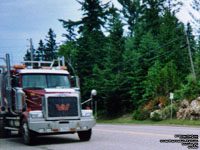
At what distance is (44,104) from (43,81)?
5.60 ft

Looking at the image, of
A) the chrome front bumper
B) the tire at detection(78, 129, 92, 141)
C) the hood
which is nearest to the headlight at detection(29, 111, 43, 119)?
the chrome front bumper

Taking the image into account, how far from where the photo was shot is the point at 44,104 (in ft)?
43.9

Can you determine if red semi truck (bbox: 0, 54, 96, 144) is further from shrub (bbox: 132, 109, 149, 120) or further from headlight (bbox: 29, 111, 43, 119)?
shrub (bbox: 132, 109, 149, 120)

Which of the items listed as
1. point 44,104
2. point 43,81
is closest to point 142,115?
point 43,81

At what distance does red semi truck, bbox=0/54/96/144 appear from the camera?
13.3m

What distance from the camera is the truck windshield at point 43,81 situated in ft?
48.1

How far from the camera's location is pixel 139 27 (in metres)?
49.7

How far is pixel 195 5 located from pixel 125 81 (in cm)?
1207

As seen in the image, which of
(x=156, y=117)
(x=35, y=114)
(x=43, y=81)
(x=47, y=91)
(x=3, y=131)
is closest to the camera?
(x=35, y=114)

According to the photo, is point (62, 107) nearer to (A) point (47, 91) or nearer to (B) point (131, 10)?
(A) point (47, 91)

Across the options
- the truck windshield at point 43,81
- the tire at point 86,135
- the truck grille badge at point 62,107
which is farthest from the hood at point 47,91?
the tire at point 86,135

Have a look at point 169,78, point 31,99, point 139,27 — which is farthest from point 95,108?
point 31,99

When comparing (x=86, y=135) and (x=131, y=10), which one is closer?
(x=86, y=135)

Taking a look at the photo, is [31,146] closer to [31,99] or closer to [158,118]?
[31,99]
